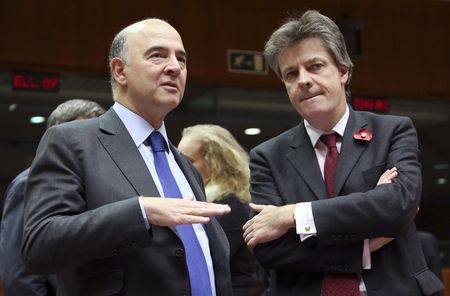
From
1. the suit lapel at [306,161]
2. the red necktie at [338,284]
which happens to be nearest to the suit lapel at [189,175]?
the suit lapel at [306,161]

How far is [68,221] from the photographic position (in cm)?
236

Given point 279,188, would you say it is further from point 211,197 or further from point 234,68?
point 234,68

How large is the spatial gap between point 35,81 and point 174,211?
17.6 ft

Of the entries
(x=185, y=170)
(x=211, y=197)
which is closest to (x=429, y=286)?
(x=185, y=170)

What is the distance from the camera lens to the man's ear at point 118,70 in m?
2.82

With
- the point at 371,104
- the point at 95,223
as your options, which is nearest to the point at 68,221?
the point at 95,223

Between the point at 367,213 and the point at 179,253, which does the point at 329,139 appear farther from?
the point at 179,253

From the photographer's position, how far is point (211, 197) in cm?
426

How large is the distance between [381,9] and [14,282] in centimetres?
634

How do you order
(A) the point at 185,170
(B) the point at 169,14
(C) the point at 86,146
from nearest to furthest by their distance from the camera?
(C) the point at 86,146, (A) the point at 185,170, (B) the point at 169,14

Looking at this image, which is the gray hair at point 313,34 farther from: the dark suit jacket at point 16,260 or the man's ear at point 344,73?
the dark suit jacket at point 16,260

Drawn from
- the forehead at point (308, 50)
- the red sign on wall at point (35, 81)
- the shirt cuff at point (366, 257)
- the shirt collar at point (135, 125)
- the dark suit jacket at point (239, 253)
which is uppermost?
the forehead at point (308, 50)

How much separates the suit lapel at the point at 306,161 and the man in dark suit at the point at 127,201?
39cm

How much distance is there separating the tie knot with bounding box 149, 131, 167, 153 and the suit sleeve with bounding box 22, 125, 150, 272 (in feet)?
1.12
